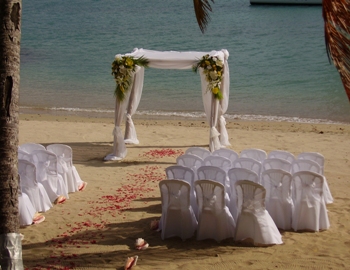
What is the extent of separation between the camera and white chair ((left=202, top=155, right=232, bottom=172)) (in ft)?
33.4

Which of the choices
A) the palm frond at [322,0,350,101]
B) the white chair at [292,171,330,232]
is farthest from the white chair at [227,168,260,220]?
the palm frond at [322,0,350,101]

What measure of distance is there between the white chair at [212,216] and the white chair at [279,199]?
912 millimetres

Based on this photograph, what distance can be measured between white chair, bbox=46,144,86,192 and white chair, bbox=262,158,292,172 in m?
3.74

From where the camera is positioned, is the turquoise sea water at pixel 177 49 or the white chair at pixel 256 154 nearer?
the white chair at pixel 256 154

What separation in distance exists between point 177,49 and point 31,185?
1195 inches

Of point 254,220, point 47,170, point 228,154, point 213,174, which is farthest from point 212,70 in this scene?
point 254,220

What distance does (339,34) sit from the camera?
616 centimetres

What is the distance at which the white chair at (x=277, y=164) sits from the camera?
32.2ft

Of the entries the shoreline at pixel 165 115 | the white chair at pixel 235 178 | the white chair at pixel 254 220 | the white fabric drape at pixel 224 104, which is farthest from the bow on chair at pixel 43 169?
the shoreline at pixel 165 115

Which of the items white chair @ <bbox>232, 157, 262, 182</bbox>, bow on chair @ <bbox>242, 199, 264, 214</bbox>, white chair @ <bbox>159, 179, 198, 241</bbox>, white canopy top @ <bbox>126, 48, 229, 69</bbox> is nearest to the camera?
bow on chair @ <bbox>242, 199, 264, 214</bbox>

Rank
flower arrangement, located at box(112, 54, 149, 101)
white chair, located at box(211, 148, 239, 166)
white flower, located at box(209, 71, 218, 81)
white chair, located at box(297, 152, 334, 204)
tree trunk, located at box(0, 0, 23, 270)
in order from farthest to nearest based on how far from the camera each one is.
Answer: flower arrangement, located at box(112, 54, 149, 101) → white flower, located at box(209, 71, 218, 81) → white chair, located at box(211, 148, 239, 166) → white chair, located at box(297, 152, 334, 204) → tree trunk, located at box(0, 0, 23, 270)

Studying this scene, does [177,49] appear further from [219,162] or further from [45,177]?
[219,162]

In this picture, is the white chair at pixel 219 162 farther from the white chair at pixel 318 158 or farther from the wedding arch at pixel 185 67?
the wedding arch at pixel 185 67

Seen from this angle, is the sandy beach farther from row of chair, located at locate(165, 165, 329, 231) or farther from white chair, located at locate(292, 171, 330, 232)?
row of chair, located at locate(165, 165, 329, 231)
